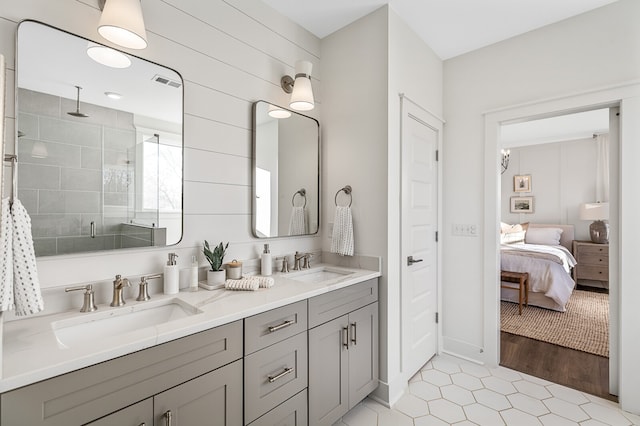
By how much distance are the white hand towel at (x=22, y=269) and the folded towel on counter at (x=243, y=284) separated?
788 millimetres

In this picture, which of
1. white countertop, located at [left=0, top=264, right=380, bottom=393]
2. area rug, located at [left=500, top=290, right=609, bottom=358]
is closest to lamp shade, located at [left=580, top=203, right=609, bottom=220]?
area rug, located at [left=500, top=290, right=609, bottom=358]

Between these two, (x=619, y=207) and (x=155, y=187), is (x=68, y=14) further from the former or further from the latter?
(x=619, y=207)

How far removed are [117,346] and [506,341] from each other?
332 cm

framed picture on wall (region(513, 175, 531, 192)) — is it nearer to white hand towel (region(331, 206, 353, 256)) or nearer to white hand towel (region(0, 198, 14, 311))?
white hand towel (region(331, 206, 353, 256))

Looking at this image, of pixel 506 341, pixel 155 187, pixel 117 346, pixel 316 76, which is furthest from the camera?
pixel 506 341

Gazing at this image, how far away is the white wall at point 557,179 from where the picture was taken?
18.0 ft

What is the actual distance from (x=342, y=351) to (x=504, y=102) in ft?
7.67

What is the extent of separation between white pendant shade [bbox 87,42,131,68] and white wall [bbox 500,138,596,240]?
6.72 metres

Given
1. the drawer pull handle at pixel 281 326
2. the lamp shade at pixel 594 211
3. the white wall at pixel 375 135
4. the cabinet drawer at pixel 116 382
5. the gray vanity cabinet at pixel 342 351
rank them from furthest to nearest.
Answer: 1. the lamp shade at pixel 594 211
2. the white wall at pixel 375 135
3. the gray vanity cabinet at pixel 342 351
4. the drawer pull handle at pixel 281 326
5. the cabinet drawer at pixel 116 382

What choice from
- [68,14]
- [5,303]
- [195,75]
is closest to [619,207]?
[195,75]

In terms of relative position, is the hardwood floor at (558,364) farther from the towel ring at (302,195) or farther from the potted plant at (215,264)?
the potted plant at (215,264)

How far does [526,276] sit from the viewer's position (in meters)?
3.93

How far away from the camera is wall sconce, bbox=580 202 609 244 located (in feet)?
16.2

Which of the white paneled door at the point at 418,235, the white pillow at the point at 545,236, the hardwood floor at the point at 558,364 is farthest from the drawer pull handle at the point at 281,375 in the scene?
the white pillow at the point at 545,236
